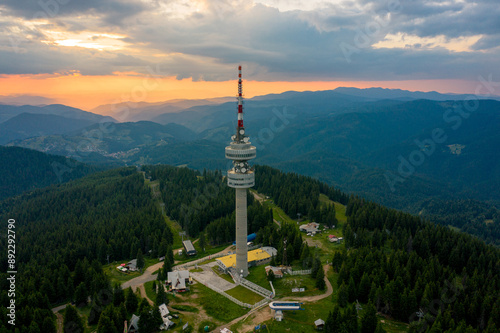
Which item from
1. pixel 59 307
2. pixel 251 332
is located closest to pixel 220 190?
pixel 59 307

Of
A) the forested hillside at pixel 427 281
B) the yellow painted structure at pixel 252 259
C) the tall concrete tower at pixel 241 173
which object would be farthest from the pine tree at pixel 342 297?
the yellow painted structure at pixel 252 259

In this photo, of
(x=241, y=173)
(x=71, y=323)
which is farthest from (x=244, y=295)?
(x=71, y=323)

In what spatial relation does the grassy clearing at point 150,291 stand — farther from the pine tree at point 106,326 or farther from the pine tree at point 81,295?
the pine tree at point 106,326

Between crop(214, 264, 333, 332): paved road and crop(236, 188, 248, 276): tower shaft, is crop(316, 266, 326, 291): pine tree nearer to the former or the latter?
crop(214, 264, 333, 332): paved road

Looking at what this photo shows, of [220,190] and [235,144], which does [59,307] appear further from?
[220,190]

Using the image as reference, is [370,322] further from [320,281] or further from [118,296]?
[118,296]

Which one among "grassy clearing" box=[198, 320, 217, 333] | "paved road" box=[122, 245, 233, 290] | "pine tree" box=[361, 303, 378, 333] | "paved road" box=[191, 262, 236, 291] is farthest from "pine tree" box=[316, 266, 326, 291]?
"paved road" box=[122, 245, 233, 290]
